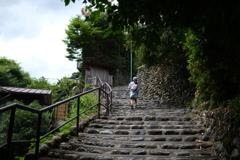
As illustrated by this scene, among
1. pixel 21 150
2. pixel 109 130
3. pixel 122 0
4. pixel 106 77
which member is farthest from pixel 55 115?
pixel 122 0

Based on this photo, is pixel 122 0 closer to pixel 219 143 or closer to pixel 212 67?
pixel 219 143

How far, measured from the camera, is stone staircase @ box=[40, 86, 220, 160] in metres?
3.79

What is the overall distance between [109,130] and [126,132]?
505mm

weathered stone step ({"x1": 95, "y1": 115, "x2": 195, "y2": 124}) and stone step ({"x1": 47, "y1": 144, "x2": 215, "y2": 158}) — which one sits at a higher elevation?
weathered stone step ({"x1": 95, "y1": 115, "x2": 195, "y2": 124})

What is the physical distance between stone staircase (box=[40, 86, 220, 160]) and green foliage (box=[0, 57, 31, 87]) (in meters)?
17.6

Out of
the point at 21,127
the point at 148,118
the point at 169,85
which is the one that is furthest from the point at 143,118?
the point at 169,85

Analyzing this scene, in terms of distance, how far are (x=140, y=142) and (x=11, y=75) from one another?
2113 centimetres

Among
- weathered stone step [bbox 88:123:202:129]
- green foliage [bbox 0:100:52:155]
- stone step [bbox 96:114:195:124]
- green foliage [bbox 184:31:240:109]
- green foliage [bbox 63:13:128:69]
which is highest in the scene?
green foliage [bbox 63:13:128:69]

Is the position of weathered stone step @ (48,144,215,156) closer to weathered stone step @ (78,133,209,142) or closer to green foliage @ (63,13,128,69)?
weathered stone step @ (78,133,209,142)

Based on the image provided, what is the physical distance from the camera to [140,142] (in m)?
4.59

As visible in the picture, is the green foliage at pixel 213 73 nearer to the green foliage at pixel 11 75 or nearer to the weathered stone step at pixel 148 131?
the weathered stone step at pixel 148 131

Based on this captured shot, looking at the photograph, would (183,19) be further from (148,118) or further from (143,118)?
(143,118)

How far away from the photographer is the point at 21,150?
7258mm

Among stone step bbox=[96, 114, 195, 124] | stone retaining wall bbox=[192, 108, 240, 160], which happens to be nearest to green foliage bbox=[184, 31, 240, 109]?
stone retaining wall bbox=[192, 108, 240, 160]
